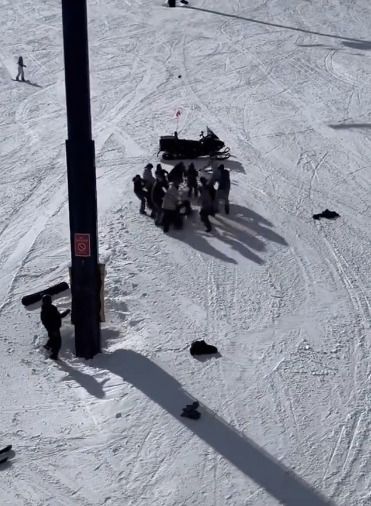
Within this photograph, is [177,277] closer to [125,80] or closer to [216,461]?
[216,461]

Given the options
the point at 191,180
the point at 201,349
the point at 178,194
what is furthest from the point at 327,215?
the point at 201,349

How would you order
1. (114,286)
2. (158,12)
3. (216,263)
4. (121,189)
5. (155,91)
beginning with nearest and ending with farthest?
(114,286) < (216,263) < (121,189) < (155,91) < (158,12)

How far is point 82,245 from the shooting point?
40.0 feet

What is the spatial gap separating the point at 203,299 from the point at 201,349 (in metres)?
1.94

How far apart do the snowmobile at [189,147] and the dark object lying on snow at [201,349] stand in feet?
30.8

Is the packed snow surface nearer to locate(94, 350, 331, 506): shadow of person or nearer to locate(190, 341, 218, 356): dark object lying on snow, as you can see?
locate(94, 350, 331, 506): shadow of person

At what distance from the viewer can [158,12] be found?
36.8 metres

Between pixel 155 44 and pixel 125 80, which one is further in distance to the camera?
pixel 155 44

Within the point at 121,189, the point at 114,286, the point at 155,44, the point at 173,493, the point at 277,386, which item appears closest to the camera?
the point at 173,493

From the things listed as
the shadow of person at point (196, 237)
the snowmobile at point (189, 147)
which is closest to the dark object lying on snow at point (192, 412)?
the shadow of person at point (196, 237)

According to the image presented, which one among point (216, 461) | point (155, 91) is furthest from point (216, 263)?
point (155, 91)

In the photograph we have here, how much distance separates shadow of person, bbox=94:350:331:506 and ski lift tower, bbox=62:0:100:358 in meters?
0.67

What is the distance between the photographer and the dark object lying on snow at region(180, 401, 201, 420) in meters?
11.1

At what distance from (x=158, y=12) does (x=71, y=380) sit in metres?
27.7
